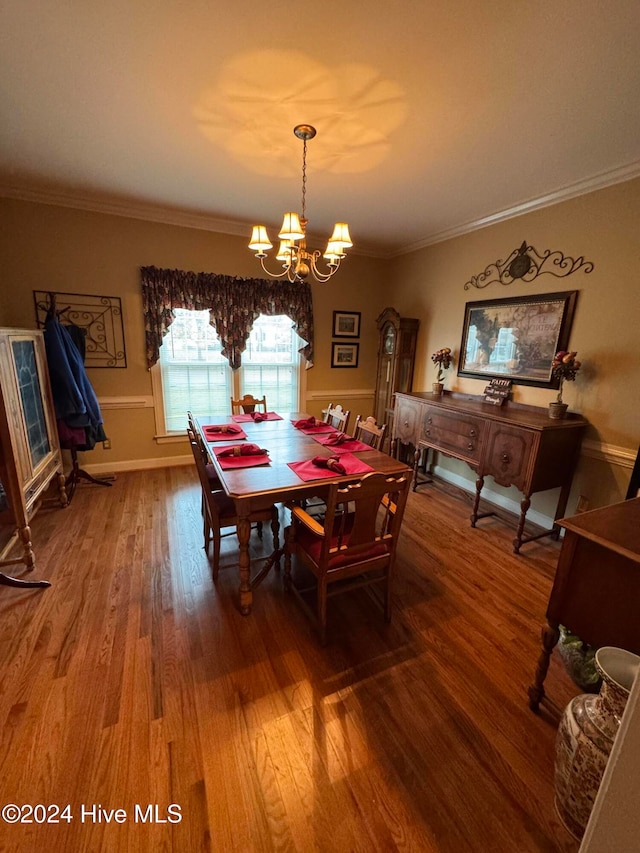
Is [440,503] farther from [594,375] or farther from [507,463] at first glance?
[594,375]

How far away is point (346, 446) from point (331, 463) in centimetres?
46

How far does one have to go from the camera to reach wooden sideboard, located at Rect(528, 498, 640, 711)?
1.08m

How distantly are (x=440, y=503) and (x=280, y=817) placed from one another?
8.65ft

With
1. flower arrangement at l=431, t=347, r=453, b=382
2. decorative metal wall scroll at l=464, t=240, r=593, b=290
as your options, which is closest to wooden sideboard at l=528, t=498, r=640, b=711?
decorative metal wall scroll at l=464, t=240, r=593, b=290

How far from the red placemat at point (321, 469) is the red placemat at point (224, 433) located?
0.67m

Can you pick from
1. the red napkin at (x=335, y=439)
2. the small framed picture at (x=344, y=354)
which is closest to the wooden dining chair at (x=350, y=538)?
the red napkin at (x=335, y=439)

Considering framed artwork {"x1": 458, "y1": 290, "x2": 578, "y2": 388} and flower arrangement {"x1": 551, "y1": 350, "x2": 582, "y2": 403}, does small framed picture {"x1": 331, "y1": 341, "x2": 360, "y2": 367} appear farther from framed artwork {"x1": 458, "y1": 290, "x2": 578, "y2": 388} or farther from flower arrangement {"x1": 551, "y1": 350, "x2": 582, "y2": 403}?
flower arrangement {"x1": 551, "y1": 350, "x2": 582, "y2": 403}

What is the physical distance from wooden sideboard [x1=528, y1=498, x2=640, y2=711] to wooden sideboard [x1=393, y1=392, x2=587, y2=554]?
1195mm

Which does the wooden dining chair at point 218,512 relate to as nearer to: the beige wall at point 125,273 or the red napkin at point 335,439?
the red napkin at point 335,439

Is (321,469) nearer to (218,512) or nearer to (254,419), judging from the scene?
(218,512)

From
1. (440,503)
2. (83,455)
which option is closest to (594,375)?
(440,503)

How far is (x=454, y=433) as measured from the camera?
307 centimetres

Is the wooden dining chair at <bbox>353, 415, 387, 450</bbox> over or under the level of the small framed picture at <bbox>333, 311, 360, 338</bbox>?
under

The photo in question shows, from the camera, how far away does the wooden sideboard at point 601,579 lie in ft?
3.55
